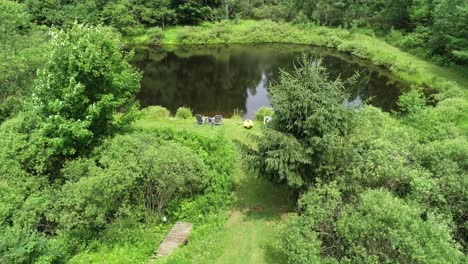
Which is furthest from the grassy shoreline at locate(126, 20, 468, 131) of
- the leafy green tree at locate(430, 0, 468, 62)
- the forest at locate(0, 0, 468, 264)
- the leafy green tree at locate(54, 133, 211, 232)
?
the leafy green tree at locate(54, 133, 211, 232)

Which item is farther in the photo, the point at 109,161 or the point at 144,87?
the point at 144,87

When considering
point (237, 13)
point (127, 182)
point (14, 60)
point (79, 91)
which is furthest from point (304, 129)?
point (237, 13)

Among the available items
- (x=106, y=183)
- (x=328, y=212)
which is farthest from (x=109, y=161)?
(x=328, y=212)

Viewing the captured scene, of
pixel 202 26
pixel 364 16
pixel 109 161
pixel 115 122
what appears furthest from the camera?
pixel 202 26

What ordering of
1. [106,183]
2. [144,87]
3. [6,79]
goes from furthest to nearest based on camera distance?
[144,87] < [6,79] < [106,183]

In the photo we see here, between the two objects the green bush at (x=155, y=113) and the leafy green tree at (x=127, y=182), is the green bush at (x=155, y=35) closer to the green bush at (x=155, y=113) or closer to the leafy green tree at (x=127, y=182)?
the green bush at (x=155, y=113)

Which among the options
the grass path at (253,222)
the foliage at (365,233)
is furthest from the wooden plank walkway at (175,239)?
the foliage at (365,233)

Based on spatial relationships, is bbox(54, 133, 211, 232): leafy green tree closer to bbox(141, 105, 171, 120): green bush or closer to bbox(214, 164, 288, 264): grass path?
bbox(214, 164, 288, 264): grass path

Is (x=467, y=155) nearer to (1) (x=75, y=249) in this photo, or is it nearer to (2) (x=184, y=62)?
(1) (x=75, y=249)
